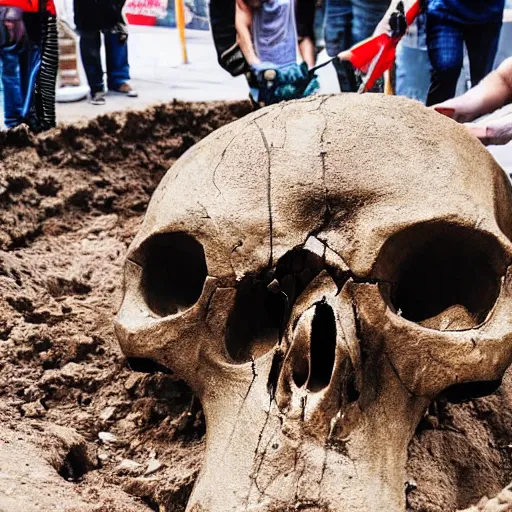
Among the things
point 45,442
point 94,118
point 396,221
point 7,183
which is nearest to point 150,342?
point 45,442

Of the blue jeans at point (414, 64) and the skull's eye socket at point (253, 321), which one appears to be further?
the blue jeans at point (414, 64)

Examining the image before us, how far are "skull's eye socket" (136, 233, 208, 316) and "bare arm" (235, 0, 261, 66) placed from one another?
1.20 meters

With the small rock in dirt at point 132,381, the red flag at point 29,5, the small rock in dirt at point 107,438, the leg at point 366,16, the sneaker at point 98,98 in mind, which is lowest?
the small rock in dirt at point 132,381

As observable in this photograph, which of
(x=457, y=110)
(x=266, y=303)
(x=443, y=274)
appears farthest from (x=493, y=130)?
(x=266, y=303)

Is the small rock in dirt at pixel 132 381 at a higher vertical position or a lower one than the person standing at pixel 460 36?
lower

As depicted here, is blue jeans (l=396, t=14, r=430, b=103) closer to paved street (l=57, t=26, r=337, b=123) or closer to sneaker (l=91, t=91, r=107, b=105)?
paved street (l=57, t=26, r=337, b=123)

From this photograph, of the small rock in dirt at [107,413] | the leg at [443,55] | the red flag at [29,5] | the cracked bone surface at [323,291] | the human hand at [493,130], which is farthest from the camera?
the leg at [443,55]

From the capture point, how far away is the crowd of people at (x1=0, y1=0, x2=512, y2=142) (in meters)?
2.52

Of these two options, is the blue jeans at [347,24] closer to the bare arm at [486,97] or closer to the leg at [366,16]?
the leg at [366,16]

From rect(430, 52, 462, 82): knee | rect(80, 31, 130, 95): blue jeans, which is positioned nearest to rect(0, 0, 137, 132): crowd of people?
rect(80, 31, 130, 95): blue jeans

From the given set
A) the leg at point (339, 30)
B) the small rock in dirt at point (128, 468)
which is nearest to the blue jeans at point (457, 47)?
the leg at point (339, 30)

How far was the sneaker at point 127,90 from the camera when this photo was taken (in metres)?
2.93

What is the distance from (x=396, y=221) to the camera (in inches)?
61.8

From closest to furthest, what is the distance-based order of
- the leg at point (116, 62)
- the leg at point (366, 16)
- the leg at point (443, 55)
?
the leg at point (443, 55), the leg at point (366, 16), the leg at point (116, 62)
